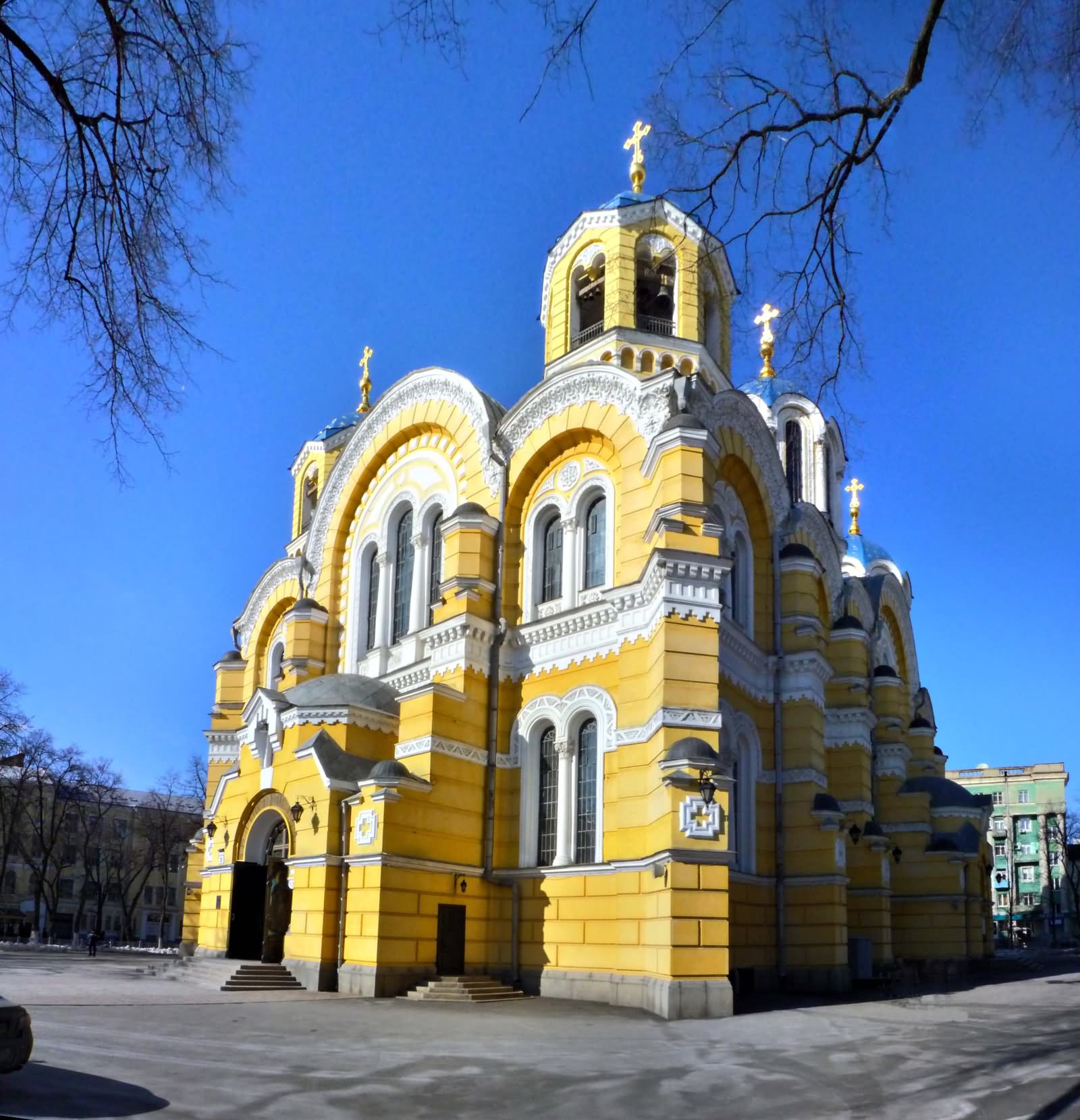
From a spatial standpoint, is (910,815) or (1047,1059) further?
(910,815)

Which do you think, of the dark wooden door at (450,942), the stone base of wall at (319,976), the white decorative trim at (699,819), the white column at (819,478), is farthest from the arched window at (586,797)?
the white column at (819,478)

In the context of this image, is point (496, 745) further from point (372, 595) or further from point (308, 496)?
point (308, 496)

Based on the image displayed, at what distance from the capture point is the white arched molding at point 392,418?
23.1 metres

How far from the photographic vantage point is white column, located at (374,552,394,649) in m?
24.7

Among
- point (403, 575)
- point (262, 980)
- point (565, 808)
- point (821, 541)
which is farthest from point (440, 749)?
point (821, 541)

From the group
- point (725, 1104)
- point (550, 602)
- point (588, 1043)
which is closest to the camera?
point (725, 1104)

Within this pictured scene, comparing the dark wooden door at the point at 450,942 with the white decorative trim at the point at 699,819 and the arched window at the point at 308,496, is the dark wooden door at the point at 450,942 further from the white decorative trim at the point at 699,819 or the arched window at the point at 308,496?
the arched window at the point at 308,496

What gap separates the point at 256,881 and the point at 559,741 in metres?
6.98

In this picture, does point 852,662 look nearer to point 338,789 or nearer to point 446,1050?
point 338,789

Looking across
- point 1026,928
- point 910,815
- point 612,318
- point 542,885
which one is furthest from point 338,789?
point 1026,928

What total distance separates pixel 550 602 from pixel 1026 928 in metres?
58.1

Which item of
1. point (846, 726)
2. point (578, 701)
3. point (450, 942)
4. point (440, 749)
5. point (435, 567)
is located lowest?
point (450, 942)

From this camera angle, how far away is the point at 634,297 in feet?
79.2

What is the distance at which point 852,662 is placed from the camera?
1032 inches
